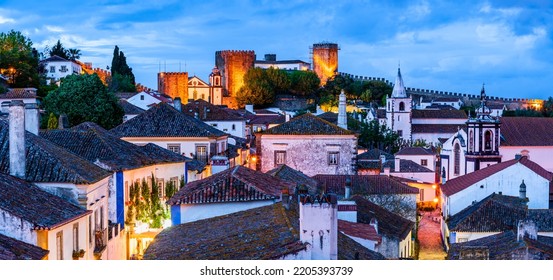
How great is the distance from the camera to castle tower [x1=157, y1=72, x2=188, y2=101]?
62.4 meters

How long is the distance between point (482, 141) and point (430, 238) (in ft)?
39.5

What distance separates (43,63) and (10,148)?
41.1 meters

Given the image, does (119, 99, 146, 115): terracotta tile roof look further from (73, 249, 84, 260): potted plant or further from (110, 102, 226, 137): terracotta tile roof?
(73, 249, 84, 260): potted plant

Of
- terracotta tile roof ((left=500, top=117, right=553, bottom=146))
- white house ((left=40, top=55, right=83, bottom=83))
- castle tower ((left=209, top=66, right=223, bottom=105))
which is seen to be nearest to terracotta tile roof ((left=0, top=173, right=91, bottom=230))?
terracotta tile roof ((left=500, top=117, right=553, bottom=146))

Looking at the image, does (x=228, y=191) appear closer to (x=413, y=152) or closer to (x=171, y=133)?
(x=171, y=133)

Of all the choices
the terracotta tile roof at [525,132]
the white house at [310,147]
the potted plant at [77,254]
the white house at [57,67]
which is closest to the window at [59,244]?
the potted plant at [77,254]

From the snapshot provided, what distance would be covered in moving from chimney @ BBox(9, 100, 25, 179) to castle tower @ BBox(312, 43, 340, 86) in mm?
67737

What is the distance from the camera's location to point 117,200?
47.4ft

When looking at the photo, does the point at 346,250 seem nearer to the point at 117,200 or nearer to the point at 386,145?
the point at 117,200

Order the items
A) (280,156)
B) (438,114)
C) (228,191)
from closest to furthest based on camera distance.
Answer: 1. (228,191)
2. (280,156)
3. (438,114)

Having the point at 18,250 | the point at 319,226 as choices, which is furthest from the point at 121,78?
the point at 319,226

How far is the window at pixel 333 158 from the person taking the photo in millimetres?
24875

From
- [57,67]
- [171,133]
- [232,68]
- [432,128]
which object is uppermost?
[232,68]

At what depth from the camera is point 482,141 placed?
1423 inches
